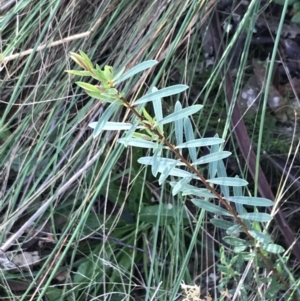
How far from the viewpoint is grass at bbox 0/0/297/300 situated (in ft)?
2.97

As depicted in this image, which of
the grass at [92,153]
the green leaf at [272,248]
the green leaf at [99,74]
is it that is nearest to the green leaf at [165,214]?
the grass at [92,153]

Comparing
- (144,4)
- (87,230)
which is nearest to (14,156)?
(87,230)

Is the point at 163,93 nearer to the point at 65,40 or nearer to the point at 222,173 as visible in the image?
the point at 222,173

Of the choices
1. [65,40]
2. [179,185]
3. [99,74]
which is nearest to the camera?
[99,74]

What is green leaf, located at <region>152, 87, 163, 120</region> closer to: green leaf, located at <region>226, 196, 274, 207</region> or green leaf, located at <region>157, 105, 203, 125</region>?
green leaf, located at <region>157, 105, 203, 125</region>

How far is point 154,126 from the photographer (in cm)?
55

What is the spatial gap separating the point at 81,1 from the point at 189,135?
478 mm

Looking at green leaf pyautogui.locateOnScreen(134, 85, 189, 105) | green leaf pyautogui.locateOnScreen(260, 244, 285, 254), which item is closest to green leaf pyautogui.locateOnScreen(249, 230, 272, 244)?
green leaf pyautogui.locateOnScreen(260, 244, 285, 254)

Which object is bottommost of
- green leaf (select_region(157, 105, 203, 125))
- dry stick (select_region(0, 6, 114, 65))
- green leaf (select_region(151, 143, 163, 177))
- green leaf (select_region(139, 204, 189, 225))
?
green leaf (select_region(139, 204, 189, 225))

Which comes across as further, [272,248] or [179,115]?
[272,248]

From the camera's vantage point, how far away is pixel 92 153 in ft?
3.23

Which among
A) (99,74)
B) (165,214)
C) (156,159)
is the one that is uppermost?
(99,74)

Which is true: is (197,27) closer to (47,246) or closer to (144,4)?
(144,4)

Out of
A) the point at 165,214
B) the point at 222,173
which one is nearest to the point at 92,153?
the point at 165,214
